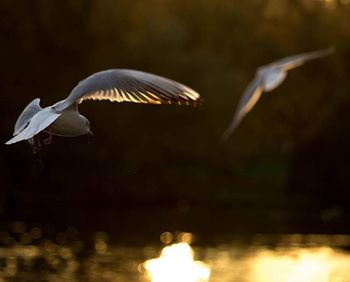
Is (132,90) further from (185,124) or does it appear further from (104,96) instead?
(185,124)

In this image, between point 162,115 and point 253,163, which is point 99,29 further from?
point 253,163

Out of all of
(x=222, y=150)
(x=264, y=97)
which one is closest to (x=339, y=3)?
(x=264, y=97)

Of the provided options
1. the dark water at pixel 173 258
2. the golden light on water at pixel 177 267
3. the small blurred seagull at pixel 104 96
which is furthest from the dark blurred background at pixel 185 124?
the small blurred seagull at pixel 104 96

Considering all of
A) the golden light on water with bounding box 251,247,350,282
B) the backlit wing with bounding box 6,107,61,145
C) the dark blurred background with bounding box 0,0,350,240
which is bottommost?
the backlit wing with bounding box 6,107,61,145

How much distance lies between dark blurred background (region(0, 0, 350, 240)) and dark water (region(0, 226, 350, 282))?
4.87ft

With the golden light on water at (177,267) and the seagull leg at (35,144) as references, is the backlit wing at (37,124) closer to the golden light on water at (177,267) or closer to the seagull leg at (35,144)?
the seagull leg at (35,144)

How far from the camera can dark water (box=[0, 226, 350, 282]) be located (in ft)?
68.3

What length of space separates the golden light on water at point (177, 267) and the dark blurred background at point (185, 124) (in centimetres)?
189

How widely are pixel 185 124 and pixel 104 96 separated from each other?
84.1ft

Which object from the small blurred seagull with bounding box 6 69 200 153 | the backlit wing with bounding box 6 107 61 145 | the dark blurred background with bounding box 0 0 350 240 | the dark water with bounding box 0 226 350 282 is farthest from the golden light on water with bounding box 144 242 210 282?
the backlit wing with bounding box 6 107 61 145

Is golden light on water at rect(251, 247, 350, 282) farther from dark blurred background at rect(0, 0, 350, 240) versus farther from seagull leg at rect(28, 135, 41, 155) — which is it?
seagull leg at rect(28, 135, 41, 155)

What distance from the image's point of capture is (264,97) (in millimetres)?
34844

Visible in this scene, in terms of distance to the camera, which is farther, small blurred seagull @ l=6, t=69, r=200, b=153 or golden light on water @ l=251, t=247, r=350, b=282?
golden light on water @ l=251, t=247, r=350, b=282

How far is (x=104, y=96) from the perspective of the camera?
6.46m
